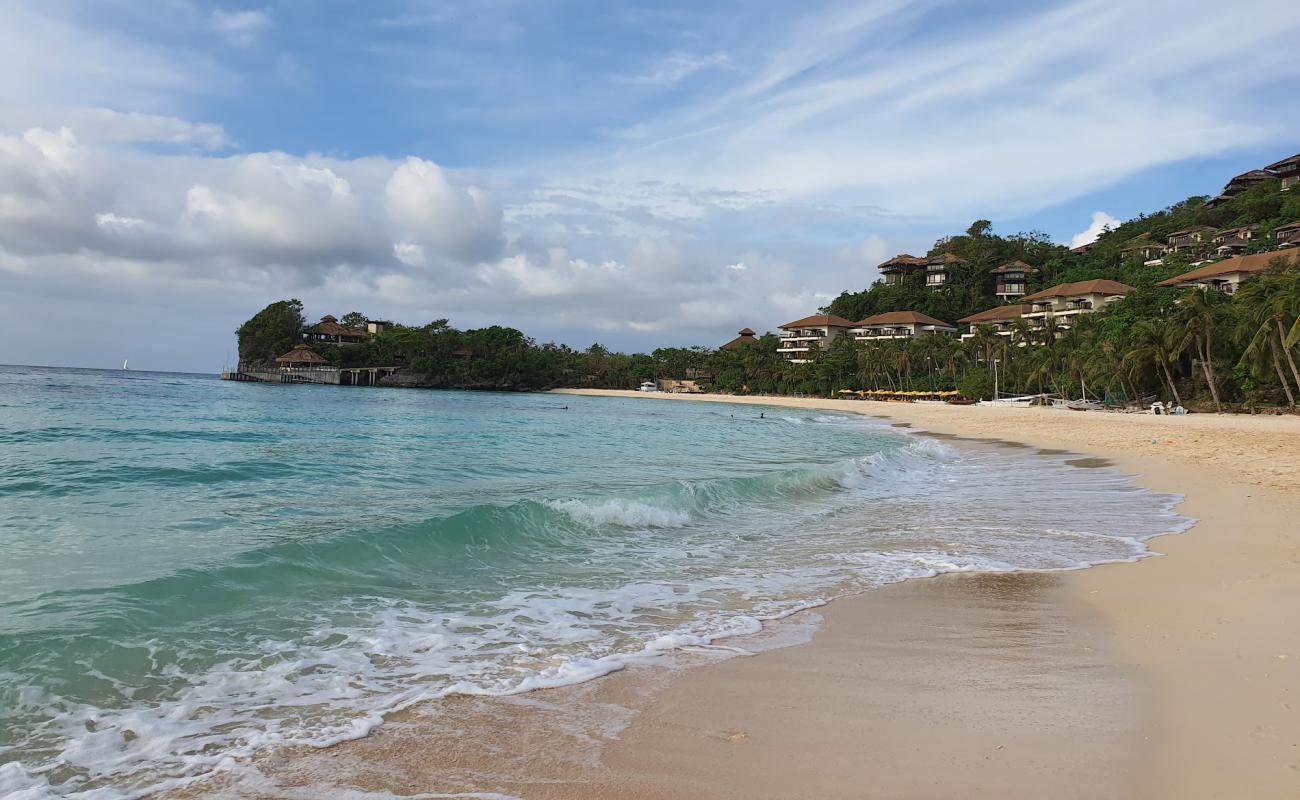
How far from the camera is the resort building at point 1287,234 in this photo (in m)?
71.1

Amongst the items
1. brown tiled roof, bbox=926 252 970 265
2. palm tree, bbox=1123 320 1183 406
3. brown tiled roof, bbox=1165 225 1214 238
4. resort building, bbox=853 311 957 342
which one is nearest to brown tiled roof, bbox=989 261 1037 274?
brown tiled roof, bbox=926 252 970 265

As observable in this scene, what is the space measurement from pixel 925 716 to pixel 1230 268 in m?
78.7

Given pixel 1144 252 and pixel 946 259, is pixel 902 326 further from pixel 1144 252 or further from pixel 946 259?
pixel 1144 252

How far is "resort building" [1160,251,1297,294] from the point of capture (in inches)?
2444

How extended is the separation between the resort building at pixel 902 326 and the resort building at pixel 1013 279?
375 inches

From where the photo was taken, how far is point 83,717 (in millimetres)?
3877

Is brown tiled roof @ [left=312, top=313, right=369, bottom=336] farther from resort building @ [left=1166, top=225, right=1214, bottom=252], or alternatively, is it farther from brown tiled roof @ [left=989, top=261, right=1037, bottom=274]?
resort building @ [left=1166, top=225, right=1214, bottom=252]

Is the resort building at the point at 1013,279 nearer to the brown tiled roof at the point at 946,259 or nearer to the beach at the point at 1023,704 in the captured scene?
the brown tiled roof at the point at 946,259

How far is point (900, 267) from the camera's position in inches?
4845

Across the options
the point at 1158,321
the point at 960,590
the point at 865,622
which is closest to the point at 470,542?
the point at 865,622

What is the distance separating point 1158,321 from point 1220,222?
64576mm

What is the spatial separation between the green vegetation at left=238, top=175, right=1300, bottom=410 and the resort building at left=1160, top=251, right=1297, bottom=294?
10.3 ft

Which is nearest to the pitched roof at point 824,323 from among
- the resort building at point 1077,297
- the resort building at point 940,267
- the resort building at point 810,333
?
the resort building at point 810,333

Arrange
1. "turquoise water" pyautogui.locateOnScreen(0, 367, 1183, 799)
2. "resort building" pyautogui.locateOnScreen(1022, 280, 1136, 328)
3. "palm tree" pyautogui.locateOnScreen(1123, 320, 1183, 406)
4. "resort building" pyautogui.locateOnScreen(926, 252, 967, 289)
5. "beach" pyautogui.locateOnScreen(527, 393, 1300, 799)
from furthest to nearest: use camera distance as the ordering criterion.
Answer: "resort building" pyautogui.locateOnScreen(926, 252, 967, 289)
"resort building" pyautogui.locateOnScreen(1022, 280, 1136, 328)
"palm tree" pyautogui.locateOnScreen(1123, 320, 1183, 406)
"turquoise water" pyautogui.locateOnScreen(0, 367, 1183, 799)
"beach" pyautogui.locateOnScreen(527, 393, 1300, 799)
